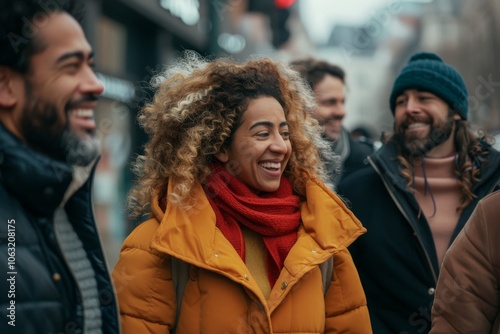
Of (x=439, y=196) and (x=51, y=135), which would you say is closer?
(x=51, y=135)

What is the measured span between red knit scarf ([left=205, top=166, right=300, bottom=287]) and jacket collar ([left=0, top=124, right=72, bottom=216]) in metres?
0.94

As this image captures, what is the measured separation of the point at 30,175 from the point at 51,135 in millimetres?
153

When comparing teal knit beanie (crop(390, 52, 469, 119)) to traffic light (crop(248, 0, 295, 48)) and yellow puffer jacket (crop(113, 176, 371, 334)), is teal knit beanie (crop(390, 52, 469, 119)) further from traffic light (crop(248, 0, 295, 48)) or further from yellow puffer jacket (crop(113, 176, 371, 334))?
traffic light (crop(248, 0, 295, 48))

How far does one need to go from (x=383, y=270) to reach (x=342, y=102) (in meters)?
1.86

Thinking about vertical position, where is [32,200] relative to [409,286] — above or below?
above

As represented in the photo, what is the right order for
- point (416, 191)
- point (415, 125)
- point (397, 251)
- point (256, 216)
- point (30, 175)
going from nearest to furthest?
point (30, 175) → point (256, 216) → point (397, 251) → point (416, 191) → point (415, 125)

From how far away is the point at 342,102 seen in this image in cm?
577

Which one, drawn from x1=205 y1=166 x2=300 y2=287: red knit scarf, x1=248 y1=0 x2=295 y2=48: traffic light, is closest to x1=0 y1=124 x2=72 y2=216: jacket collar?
x1=205 y1=166 x2=300 y2=287: red knit scarf

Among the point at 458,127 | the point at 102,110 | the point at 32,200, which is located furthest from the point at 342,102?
the point at 102,110

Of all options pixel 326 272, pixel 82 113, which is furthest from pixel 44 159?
pixel 326 272

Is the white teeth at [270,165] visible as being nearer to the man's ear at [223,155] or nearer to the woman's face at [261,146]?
the woman's face at [261,146]

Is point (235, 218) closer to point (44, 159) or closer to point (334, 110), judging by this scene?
point (44, 159)

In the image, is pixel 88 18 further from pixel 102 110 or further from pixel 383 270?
pixel 383 270

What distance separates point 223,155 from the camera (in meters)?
3.56
